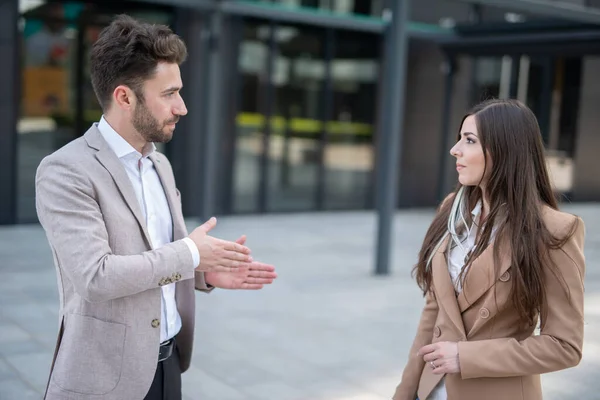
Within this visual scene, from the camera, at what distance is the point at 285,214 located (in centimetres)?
1281

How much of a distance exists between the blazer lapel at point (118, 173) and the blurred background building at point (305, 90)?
640 cm

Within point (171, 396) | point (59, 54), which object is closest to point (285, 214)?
point (59, 54)

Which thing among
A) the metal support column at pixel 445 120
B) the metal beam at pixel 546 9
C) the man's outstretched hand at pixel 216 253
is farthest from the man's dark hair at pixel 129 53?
the metal support column at pixel 445 120

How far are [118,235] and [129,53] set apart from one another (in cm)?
55

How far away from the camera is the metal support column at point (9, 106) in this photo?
992cm

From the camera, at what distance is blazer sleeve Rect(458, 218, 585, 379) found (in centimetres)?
213

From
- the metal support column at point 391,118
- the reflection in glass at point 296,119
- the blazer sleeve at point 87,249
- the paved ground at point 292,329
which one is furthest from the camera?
the reflection in glass at point 296,119

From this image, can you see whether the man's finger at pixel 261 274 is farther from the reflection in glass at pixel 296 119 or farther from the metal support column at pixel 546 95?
the metal support column at pixel 546 95

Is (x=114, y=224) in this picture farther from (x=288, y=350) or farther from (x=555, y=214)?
(x=288, y=350)

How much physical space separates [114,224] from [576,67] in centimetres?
1540

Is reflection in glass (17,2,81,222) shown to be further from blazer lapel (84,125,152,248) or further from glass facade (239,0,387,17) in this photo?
blazer lapel (84,125,152,248)

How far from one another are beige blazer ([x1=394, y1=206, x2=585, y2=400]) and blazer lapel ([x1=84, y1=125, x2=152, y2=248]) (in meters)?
0.98

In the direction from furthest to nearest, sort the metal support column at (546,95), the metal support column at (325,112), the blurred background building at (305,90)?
the metal support column at (546,95) → the metal support column at (325,112) → the blurred background building at (305,90)

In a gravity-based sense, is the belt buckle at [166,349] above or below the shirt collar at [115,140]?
below
